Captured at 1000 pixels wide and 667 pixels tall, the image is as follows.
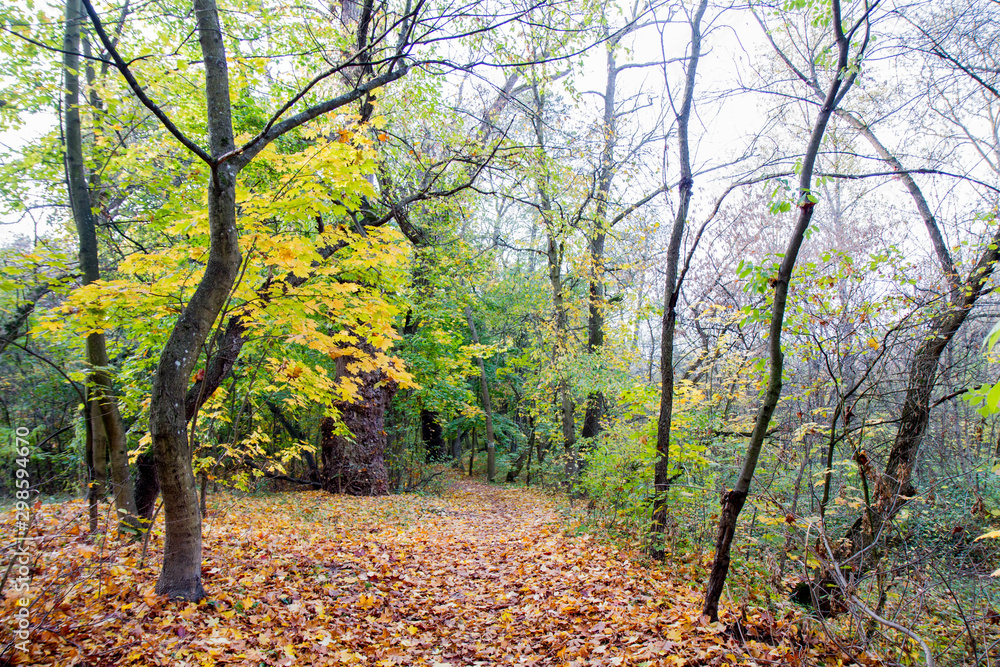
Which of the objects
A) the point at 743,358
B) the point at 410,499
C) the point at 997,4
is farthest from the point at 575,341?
the point at 997,4

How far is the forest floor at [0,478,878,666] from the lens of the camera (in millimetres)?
3299

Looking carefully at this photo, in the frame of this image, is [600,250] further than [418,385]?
Yes

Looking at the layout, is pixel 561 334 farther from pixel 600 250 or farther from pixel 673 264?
pixel 673 264

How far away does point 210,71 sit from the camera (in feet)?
13.2

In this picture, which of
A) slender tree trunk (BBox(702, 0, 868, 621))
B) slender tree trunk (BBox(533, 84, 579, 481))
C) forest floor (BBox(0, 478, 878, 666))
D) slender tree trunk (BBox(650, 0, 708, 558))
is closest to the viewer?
forest floor (BBox(0, 478, 878, 666))

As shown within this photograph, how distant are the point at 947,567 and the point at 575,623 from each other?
2936mm

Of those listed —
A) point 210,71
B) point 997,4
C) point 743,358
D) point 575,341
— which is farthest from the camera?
point 575,341

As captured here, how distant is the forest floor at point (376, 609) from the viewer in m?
3.30

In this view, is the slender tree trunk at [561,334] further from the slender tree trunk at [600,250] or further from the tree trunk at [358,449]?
the tree trunk at [358,449]

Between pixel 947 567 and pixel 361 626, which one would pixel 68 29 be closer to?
pixel 361 626

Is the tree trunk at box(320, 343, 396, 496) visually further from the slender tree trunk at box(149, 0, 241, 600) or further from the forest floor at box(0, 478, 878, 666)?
the slender tree trunk at box(149, 0, 241, 600)

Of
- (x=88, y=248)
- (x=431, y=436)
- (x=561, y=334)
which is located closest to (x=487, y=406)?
(x=431, y=436)

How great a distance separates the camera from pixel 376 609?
14.4 feet

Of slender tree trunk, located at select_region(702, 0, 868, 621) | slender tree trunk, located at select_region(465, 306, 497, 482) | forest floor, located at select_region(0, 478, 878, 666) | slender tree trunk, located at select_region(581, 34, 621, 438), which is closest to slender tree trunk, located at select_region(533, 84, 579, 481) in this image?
slender tree trunk, located at select_region(581, 34, 621, 438)
